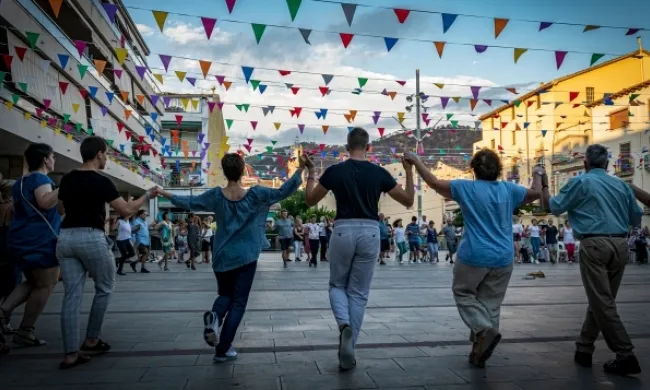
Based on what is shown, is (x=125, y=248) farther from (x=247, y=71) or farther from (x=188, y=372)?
(x=188, y=372)

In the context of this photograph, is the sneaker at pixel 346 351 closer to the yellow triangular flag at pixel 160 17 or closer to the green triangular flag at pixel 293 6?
the green triangular flag at pixel 293 6

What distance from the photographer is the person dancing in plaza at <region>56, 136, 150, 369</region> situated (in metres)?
4.57

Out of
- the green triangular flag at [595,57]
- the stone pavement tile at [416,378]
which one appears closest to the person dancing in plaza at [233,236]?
the stone pavement tile at [416,378]

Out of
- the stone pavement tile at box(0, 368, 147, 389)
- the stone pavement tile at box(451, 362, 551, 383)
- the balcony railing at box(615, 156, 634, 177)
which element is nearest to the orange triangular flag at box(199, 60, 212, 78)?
the stone pavement tile at box(0, 368, 147, 389)

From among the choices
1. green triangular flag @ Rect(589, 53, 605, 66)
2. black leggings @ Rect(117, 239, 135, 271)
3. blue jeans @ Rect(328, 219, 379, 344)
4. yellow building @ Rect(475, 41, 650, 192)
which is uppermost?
yellow building @ Rect(475, 41, 650, 192)

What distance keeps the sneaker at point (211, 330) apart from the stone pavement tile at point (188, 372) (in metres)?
0.20

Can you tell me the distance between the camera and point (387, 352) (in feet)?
16.5

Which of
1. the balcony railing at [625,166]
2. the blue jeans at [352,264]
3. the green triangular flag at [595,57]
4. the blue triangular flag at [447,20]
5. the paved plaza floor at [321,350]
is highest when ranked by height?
the blue triangular flag at [447,20]

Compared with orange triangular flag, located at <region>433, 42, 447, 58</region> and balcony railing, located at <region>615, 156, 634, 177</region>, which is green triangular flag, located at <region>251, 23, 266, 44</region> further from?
balcony railing, located at <region>615, 156, 634, 177</region>

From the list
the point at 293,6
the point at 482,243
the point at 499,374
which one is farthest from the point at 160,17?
the point at 499,374

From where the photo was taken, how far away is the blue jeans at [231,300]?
15.3 ft

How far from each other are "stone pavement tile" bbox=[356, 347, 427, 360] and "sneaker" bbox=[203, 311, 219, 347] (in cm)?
119

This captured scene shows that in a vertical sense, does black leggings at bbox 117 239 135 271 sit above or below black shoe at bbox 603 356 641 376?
above

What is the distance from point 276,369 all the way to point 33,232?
2640 mm
